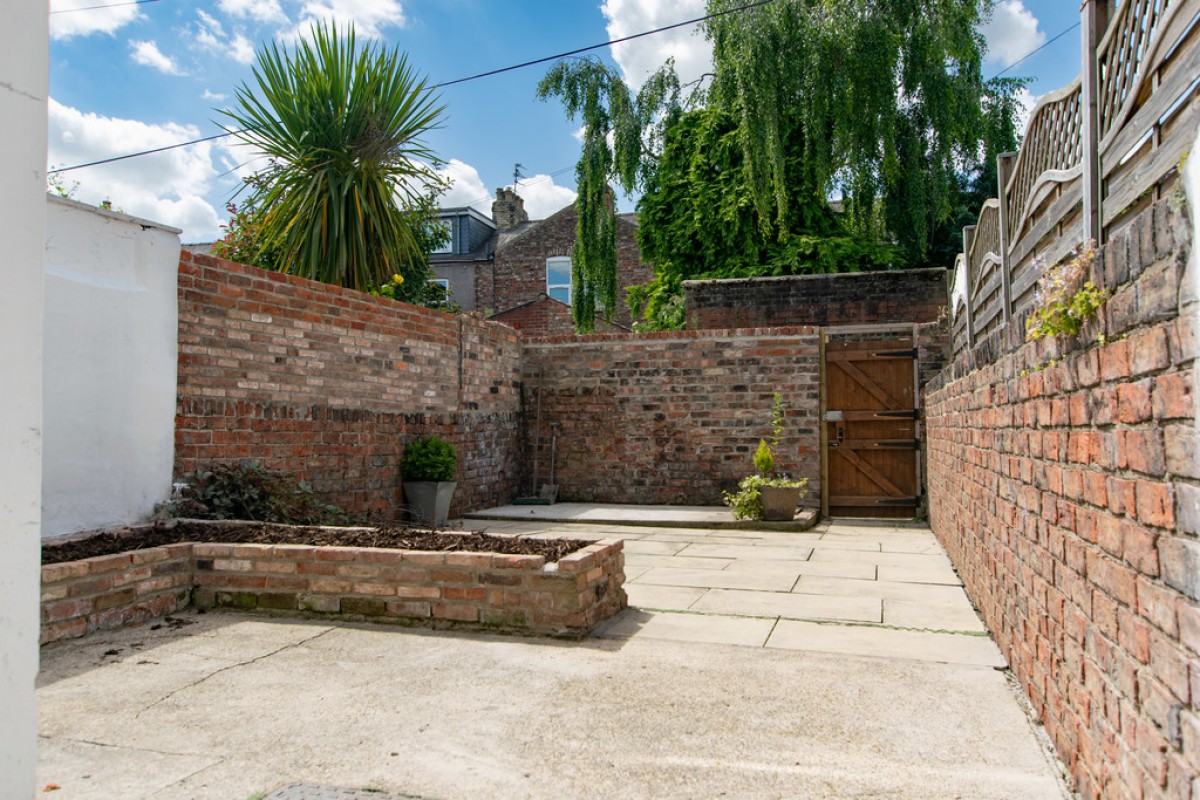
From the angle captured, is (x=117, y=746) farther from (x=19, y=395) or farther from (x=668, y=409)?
(x=668, y=409)

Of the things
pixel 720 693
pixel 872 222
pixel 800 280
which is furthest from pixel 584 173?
pixel 720 693

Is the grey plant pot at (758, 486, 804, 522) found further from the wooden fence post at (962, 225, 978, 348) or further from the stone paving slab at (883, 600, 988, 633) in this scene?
the stone paving slab at (883, 600, 988, 633)

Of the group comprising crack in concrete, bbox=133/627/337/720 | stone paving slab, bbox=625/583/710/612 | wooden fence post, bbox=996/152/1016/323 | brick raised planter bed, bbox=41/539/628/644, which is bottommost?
stone paving slab, bbox=625/583/710/612

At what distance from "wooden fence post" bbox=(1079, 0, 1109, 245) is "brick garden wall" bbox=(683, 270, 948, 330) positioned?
974 cm

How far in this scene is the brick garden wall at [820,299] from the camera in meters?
12.3

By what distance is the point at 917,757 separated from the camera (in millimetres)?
2771

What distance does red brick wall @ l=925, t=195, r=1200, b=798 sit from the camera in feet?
5.13

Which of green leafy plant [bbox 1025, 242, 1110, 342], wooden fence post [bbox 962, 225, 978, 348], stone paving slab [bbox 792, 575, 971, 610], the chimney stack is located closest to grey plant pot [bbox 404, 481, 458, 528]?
stone paving slab [bbox 792, 575, 971, 610]

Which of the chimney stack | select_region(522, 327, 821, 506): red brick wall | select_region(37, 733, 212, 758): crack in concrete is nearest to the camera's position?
select_region(37, 733, 212, 758): crack in concrete

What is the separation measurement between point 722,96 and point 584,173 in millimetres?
3612

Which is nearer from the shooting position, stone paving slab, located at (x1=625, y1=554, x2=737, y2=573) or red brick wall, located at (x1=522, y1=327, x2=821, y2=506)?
stone paving slab, located at (x1=625, y1=554, x2=737, y2=573)

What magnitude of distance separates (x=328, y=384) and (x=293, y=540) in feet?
8.81

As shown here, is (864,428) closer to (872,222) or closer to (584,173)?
(872,222)

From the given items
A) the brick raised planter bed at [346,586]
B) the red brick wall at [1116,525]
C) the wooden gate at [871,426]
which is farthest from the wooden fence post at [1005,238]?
the wooden gate at [871,426]
